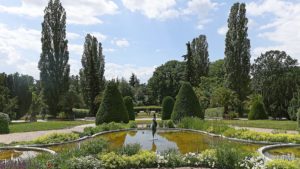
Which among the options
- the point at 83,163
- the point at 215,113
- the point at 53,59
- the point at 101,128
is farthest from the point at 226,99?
the point at 83,163

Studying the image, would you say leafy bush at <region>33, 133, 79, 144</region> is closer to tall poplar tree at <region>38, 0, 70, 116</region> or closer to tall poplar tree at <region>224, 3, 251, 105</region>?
tall poplar tree at <region>38, 0, 70, 116</region>

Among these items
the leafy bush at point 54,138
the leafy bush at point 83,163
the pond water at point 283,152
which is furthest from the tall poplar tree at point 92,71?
the leafy bush at point 83,163

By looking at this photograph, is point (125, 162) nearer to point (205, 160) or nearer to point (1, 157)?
point (205, 160)

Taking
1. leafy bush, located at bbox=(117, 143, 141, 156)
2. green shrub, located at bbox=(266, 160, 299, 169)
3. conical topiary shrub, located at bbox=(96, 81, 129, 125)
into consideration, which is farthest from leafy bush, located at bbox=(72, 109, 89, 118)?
green shrub, located at bbox=(266, 160, 299, 169)

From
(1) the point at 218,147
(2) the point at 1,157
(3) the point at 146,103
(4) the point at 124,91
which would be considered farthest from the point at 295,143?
(3) the point at 146,103

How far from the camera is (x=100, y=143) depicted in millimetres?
11016

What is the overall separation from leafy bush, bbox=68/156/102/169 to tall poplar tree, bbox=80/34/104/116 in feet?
122

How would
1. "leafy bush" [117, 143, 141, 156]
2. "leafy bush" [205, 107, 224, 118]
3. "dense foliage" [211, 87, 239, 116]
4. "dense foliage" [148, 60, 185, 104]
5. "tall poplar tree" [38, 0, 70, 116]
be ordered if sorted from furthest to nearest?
"dense foliage" [148, 60, 185, 104], "tall poplar tree" [38, 0, 70, 116], "leafy bush" [205, 107, 224, 118], "dense foliage" [211, 87, 239, 116], "leafy bush" [117, 143, 141, 156]

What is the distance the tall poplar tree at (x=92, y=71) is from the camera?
1860 inches

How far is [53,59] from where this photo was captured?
137 ft

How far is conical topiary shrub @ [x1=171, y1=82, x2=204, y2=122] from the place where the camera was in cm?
2453

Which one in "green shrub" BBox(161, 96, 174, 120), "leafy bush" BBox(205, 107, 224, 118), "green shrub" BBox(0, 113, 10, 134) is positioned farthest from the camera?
"leafy bush" BBox(205, 107, 224, 118)

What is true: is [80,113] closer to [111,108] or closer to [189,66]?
[189,66]

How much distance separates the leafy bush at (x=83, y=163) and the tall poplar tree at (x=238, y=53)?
118 ft
